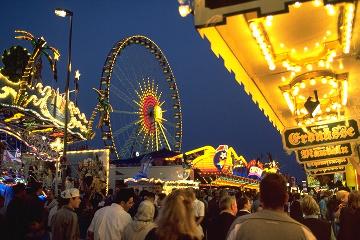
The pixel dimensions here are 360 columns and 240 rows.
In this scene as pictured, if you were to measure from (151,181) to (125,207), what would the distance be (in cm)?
1950

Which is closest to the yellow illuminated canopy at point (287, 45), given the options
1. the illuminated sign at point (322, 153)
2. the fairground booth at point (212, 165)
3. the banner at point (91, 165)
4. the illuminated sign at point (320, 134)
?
the illuminated sign at point (320, 134)

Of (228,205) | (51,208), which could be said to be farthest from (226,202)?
(51,208)

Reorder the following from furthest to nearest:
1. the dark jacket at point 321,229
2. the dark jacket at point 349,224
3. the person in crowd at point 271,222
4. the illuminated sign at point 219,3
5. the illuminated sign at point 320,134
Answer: the illuminated sign at point 320,134
the dark jacket at point 349,224
the dark jacket at point 321,229
the illuminated sign at point 219,3
the person in crowd at point 271,222

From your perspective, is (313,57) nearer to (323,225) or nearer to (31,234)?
(323,225)

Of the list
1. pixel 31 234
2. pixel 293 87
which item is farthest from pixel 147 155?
pixel 31 234

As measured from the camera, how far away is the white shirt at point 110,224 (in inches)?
221

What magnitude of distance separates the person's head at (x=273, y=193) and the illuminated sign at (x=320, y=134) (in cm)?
663

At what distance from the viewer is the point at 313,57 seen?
6.62 m

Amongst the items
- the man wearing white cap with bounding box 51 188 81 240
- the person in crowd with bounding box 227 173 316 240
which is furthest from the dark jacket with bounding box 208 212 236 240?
the person in crowd with bounding box 227 173 316 240

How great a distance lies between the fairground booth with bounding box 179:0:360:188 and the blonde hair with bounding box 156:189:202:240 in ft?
4.95

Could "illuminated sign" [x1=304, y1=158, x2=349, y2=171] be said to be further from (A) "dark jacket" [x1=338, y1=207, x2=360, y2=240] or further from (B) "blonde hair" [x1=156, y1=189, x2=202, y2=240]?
(B) "blonde hair" [x1=156, y1=189, x2=202, y2=240]

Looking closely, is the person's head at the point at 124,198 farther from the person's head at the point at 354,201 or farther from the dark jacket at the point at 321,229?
the person's head at the point at 354,201

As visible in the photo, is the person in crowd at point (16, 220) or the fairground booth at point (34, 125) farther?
the fairground booth at point (34, 125)

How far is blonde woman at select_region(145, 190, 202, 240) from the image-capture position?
11.0 ft
